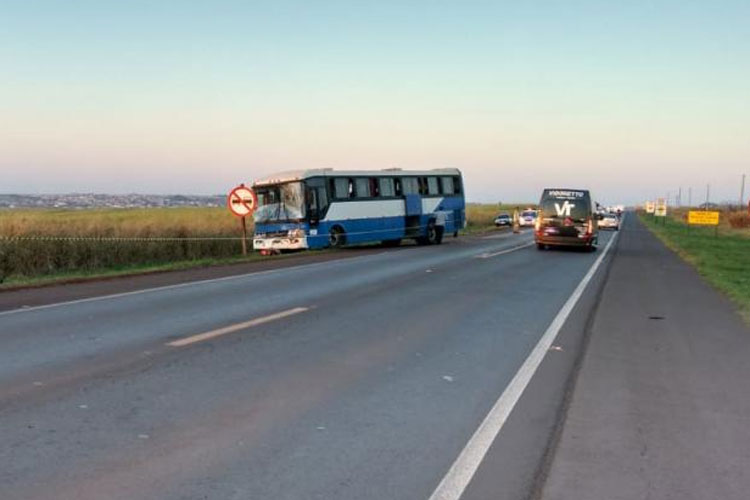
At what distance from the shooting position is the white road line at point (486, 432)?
4.43 meters

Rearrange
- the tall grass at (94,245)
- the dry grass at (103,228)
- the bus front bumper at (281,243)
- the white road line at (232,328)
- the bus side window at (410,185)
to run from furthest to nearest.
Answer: the bus side window at (410,185) < the bus front bumper at (281,243) < the dry grass at (103,228) < the tall grass at (94,245) < the white road line at (232,328)

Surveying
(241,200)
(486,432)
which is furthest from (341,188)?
(486,432)

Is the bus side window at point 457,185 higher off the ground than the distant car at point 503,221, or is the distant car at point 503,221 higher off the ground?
the bus side window at point 457,185

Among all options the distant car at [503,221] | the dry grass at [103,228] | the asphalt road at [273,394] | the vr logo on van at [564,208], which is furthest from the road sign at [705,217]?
the asphalt road at [273,394]

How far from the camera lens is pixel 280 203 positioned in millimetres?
29203

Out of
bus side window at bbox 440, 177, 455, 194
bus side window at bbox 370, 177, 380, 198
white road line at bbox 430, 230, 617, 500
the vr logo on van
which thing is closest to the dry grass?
bus side window at bbox 370, 177, 380, 198

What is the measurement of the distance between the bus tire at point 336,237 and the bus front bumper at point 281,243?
5.17ft

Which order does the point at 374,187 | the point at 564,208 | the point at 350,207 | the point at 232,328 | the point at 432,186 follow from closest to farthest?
the point at 232,328 → the point at 564,208 → the point at 350,207 → the point at 374,187 → the point at 432,186

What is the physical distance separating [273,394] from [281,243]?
22772 mm

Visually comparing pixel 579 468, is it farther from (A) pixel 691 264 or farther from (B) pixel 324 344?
(A) pixel 691 264

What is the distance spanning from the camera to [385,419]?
19.1 feet

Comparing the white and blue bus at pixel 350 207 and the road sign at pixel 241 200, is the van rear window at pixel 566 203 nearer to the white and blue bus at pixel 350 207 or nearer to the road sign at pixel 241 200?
the white and blue bus at pixel 350 207

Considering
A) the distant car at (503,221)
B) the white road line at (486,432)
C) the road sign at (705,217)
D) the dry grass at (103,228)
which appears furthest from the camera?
the distant car at (503,221)

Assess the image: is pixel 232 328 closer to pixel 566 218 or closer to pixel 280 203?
pixel 280 203
